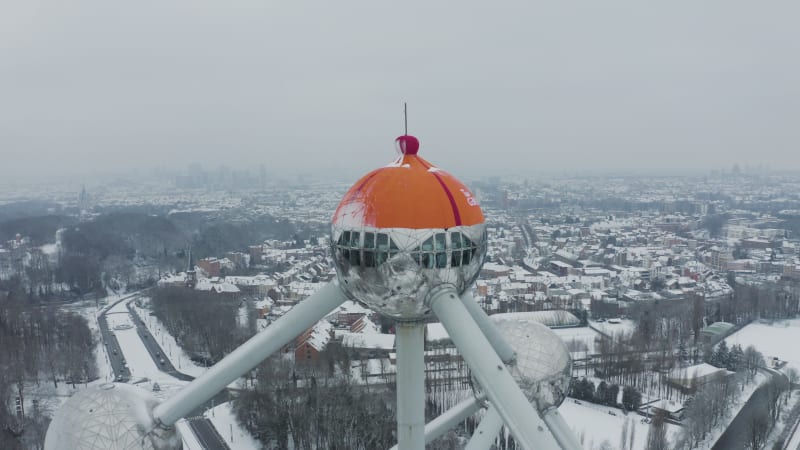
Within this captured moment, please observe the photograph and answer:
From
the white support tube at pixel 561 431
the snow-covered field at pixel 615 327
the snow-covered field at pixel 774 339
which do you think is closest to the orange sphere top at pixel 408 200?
the white support tube at pixel 561 431

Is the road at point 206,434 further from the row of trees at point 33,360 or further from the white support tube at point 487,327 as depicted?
the white support tube at point 487,327

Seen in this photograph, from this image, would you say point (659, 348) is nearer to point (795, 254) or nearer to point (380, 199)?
point (380, 199)

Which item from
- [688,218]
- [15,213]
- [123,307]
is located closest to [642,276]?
[123,307]

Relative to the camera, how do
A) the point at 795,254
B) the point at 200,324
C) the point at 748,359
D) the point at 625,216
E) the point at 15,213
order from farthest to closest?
the point at 15,213 < the point at 625,216 < the point at 795,254 < the point at 200,324 < the point at 748,359

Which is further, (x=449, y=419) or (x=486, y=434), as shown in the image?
(x=449, y=419)

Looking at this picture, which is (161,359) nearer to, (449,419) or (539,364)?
(449,419)

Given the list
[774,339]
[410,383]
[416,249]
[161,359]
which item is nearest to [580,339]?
[774,339]

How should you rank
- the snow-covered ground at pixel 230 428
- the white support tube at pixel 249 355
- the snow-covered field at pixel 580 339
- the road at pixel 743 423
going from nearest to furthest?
the white support tube at pixel 249 355 < the road at pixel 743 423 < the snow-covered ground at pixel 230 428 < the snow-covered field at pixel 580 339
